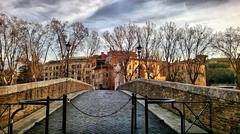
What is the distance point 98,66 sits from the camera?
285 ft

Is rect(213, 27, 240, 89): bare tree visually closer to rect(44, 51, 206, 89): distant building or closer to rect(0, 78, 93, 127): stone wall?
rect(44, 51, 206, 89): distant building

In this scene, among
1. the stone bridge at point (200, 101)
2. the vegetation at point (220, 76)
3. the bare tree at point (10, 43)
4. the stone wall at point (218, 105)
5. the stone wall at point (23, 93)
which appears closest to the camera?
the stone wall at point (218, 105)

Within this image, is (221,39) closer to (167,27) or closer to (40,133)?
(167,27)

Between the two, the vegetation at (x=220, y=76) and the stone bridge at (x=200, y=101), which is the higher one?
the stone bridge at (x=200, y=101)

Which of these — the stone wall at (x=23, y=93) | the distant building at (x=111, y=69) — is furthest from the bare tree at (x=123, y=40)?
the stone wall at (x=23, y=93)

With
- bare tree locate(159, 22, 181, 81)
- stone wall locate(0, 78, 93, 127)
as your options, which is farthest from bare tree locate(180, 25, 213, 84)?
stone wall locate(0, 78, 93, 127)

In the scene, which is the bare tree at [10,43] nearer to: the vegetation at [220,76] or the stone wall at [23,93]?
the stone wall at [23,93]

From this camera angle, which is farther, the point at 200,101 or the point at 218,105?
the point at 200,101

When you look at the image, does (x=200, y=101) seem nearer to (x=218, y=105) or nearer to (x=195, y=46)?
(x=218, y=105)

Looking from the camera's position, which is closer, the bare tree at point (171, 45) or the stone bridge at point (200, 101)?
the stone bridge at point (200, 101)

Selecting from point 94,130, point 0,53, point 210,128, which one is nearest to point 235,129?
point 210,128

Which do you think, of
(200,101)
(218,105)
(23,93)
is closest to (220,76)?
(200,101)

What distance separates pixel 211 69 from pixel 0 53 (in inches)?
1589

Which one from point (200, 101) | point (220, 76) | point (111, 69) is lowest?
point (220, 76)
